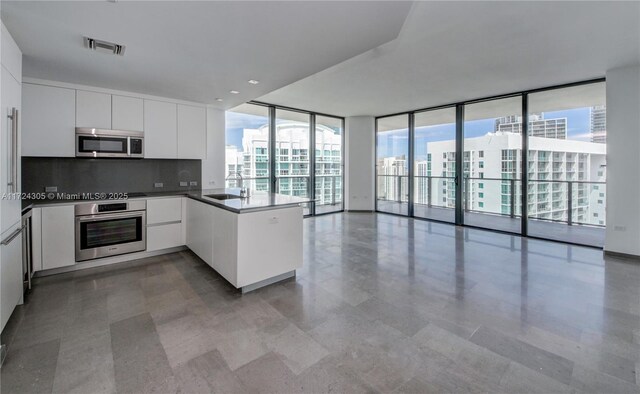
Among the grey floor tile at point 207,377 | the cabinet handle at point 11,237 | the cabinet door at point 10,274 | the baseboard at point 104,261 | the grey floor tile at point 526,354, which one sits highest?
the cabinet handle at point 11,237

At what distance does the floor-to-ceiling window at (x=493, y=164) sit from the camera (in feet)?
18.1

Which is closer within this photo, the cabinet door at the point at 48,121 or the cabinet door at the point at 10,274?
the cabinet door at the point at 10,274

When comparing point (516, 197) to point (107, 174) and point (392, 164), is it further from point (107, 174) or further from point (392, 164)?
point (107, 174)

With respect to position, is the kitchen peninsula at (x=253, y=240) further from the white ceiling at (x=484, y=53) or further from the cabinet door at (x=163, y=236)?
the white ceiling at (x=484, y=53)

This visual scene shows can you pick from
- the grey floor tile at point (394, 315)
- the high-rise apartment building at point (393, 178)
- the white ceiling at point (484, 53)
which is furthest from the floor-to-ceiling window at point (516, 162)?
the grey floor tile at point (394, 315)

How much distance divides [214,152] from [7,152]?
116 inches

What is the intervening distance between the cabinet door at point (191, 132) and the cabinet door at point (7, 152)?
208 centimetres

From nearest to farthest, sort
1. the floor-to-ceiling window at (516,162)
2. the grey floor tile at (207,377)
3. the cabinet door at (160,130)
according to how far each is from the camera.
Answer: the grey floor tile at (207,377) < the cabinet door at (160,130) < the floor-to-ceiling window at (516,162)

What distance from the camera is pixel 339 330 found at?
2201mm

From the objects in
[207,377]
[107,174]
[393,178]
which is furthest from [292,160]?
[207,377]

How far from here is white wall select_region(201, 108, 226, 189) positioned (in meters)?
4.87

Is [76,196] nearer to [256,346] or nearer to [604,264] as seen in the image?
[256,346]

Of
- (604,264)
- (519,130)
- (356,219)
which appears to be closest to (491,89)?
(519,130)

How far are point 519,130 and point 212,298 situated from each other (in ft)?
19.2
